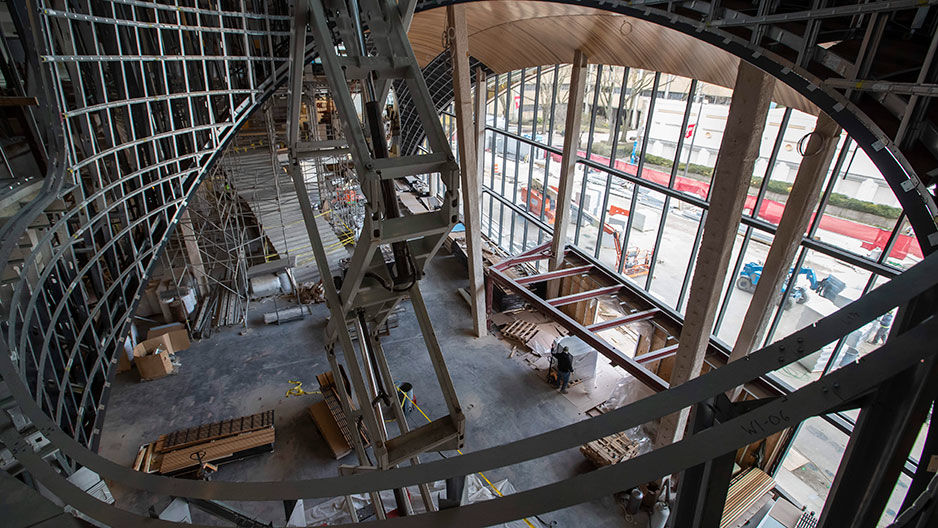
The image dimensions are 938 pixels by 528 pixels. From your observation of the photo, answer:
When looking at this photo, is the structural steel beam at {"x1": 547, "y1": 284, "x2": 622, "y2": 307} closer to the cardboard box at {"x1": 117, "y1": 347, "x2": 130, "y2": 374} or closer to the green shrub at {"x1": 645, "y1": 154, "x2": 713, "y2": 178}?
the green shrub at {"x1": 645, "y1": 154, "x2": 713, "y2": 178}

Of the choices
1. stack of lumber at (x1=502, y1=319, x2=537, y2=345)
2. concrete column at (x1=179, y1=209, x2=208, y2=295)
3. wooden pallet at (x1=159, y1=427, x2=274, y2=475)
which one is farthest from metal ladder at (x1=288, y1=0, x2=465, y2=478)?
concrete column at (x1=179, y1=209, x2=208, y2=295)

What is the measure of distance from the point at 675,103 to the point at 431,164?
9.73 m

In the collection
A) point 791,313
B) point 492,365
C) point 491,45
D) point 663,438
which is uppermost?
point 491,45

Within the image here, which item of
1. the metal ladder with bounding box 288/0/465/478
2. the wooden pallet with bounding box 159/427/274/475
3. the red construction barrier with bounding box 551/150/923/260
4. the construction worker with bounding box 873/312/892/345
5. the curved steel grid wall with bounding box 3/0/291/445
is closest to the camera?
the metal ladder with bounding box 288/0/465/478

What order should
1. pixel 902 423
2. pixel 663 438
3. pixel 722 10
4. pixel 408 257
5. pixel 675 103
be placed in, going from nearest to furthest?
pixel 902 423, pixel 408 257, pixel 722 10, pixel 663 438, pixel 675 103

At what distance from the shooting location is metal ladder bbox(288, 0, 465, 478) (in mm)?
4168

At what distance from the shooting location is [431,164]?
4164 mm

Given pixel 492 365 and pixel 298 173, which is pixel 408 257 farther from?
pixel 492 365

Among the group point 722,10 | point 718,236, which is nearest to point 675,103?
point 718,236

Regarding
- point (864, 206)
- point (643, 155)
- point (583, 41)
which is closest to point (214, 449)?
point (643, 155)

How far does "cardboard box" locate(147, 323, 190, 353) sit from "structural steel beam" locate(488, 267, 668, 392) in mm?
9657

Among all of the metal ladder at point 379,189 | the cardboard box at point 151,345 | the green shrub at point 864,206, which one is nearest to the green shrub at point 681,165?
the green shrub at point 864,206

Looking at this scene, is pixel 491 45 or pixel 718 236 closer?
pixel 718 236

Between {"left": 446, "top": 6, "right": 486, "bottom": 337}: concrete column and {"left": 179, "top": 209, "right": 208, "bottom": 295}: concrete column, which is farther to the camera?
{"left": 179, "top": 209, "right": 208, "bottom": 295}: concrete column
